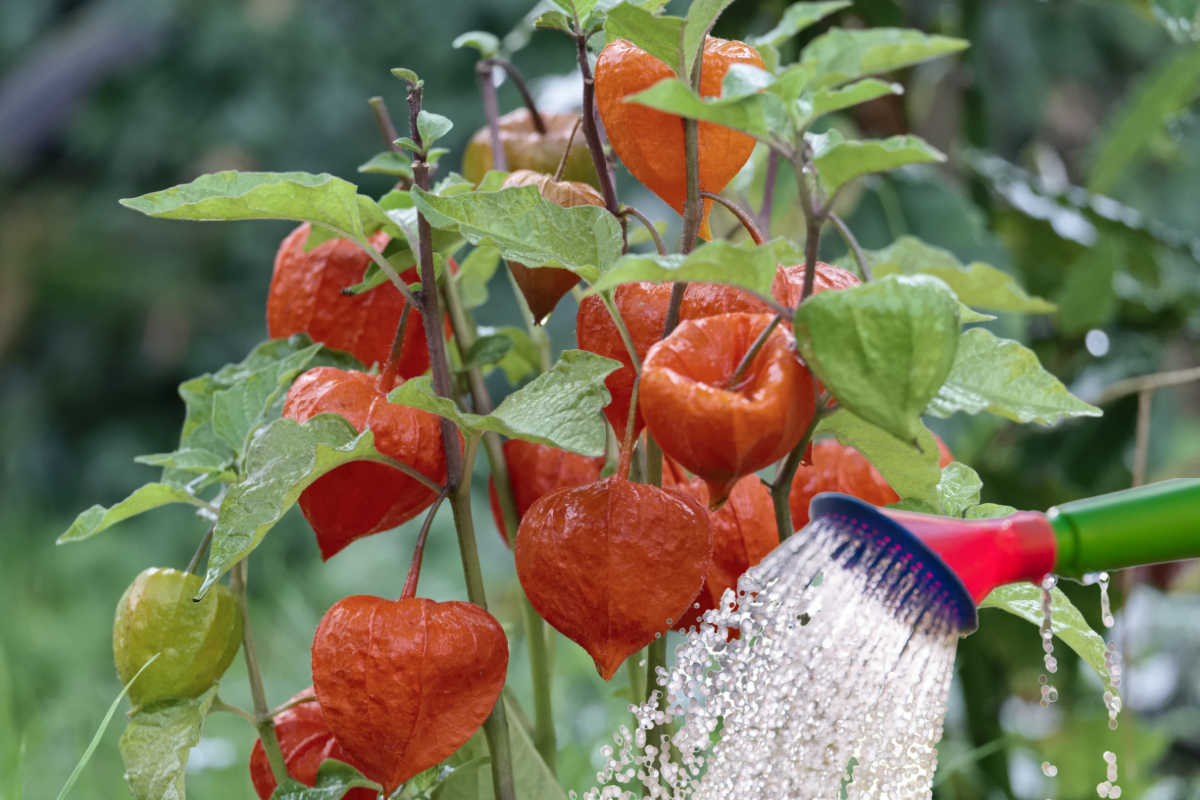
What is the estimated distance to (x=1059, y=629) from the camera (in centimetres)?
33

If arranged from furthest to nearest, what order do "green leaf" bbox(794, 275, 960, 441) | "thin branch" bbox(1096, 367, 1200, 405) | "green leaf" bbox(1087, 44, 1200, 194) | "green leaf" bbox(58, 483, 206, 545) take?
"green leaf" bbox(1087, 44, 1200, 194) < "thin branch" bbox(1096, 367, 1200, 405) < "green leaf" bbox(58, 483, 206, 545) < "green leaf" bbox(794, 275, 960, 441)

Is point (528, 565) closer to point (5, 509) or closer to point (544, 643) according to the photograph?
point (544, 643)

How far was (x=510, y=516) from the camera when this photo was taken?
0.40 m

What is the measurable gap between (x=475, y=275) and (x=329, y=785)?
0.66ft

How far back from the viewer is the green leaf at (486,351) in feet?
1.26

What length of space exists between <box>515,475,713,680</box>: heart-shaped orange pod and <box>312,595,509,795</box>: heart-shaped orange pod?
0.09ft

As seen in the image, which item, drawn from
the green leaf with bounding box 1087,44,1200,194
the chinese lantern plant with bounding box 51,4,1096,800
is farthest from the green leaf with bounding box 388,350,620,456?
the green leaf with bounding box 1087,44,1200,194

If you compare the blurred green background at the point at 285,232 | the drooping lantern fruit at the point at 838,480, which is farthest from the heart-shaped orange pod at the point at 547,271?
the blurred green background at the point at 285,232

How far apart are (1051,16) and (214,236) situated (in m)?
1.37

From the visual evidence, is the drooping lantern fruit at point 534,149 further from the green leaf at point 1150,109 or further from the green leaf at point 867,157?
the green leaf at point 1150,109

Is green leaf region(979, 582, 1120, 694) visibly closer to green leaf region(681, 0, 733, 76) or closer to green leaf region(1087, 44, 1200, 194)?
green leaf region(681, 0, 733, 76)

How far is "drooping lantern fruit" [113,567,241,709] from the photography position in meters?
0.35

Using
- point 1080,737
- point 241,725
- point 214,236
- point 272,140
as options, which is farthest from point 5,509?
point 1080,737

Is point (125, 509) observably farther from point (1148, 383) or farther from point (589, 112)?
point (1148, 383)
